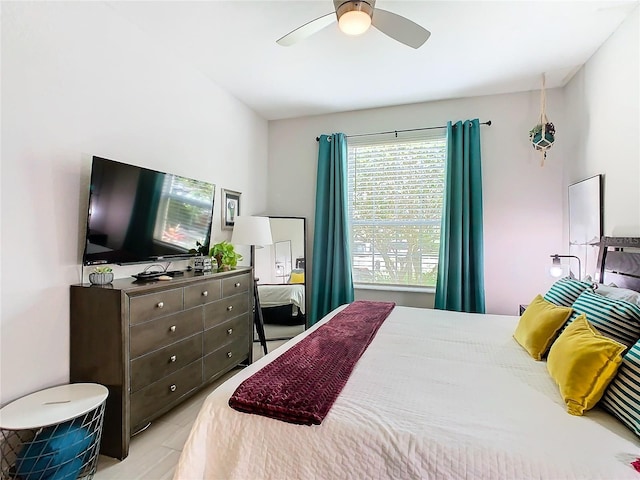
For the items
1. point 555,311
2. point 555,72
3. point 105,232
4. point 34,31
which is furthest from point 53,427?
point 555,72

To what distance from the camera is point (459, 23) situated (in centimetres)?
230

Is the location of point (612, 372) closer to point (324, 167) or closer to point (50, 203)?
point (50, 203)

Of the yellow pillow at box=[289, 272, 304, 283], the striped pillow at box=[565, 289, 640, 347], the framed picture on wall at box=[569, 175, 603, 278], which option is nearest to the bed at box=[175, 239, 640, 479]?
the striped pillow at box=[565, 289, 640, 347]

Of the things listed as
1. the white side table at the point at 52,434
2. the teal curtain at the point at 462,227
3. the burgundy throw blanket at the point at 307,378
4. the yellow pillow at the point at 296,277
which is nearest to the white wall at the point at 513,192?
the teal curtain at the point at 462,227

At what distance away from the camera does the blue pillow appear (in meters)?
1.52

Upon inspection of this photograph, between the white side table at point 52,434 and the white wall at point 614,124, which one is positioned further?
the white wall at point 614,124

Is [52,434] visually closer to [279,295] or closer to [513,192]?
[279,295]

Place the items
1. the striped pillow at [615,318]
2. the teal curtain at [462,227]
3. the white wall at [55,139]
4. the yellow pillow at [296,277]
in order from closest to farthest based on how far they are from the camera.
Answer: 1. the striped pillow at [615,318]
2. the white wall at [55,139]
3. the teal curtain at [462,227]
4. the yellow pillow at [296,277]

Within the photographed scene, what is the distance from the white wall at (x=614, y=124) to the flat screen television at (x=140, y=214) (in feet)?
10.3

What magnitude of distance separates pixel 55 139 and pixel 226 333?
178 centimetres

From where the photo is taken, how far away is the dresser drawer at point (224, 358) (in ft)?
8.41

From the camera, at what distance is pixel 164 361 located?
2.12m

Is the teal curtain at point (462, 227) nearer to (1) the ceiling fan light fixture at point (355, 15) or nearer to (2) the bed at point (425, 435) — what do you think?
(2) the bed at point (425, 435)

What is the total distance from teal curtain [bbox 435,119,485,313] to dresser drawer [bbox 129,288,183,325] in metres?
2.59
